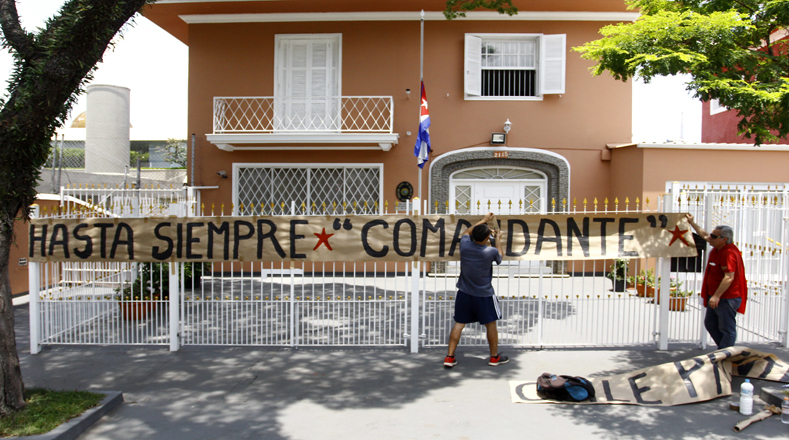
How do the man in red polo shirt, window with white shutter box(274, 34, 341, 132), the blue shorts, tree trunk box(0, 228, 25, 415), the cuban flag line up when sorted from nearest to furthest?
tree trunk box(0, 228, 25, 415) → the man in red polo shirt → the blue shorts → the cuban flag → window with white shutter box(274, 34, 341, 132)

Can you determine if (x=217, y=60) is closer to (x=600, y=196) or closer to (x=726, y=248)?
(x=600, y=196)

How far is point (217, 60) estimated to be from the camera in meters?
13.4

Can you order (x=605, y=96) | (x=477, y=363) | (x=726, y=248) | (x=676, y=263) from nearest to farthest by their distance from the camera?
(x=726, y=248) → (x=477, y=363) → (x=676, y=263) → (x=605, y=96)

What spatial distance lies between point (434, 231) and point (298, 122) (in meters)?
8.13

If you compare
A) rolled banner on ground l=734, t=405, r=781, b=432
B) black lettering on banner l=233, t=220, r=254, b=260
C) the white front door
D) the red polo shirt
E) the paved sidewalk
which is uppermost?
the white front door

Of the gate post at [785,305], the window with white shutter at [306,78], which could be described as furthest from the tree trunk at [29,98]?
the window with white shutter at [306,78]

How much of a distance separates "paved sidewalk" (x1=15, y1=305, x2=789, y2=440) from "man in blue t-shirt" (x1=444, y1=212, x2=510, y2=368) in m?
0.35

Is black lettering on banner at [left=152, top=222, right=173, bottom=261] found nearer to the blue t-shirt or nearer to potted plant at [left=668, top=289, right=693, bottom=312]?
the blue t-shirt

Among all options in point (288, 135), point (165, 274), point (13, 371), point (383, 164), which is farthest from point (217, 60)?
point (13, 371)

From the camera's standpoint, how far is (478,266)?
572cm

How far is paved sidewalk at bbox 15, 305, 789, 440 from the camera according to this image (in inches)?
172

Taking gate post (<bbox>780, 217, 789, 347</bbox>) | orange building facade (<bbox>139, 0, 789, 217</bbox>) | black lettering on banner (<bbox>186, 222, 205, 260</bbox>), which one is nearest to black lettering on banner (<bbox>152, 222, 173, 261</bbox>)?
black lettering on banner (<bbox>186, 222, 205, 260</bbox>)

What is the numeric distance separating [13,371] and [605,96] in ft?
43.0

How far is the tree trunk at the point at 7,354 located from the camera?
4434 millimetres
